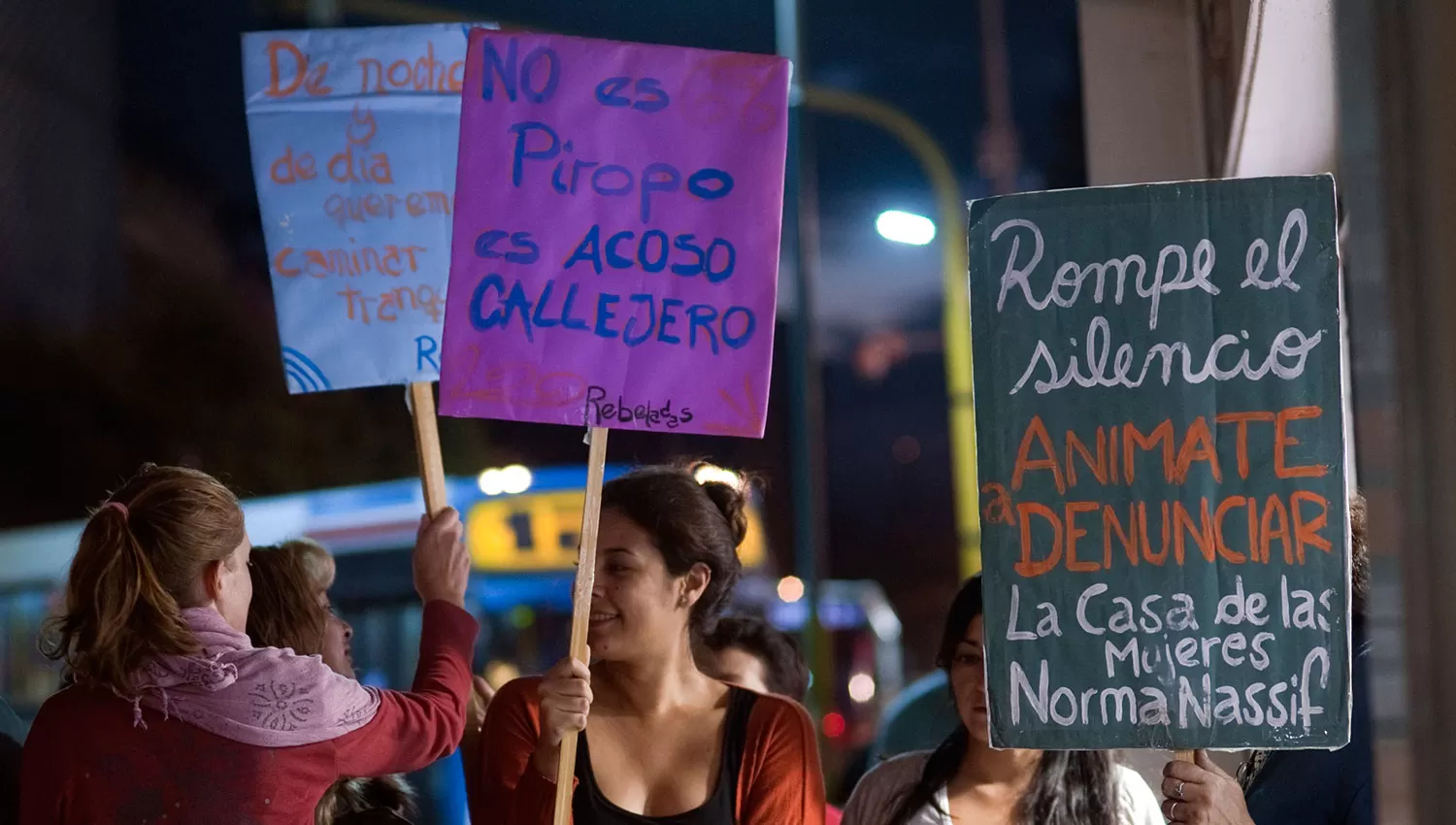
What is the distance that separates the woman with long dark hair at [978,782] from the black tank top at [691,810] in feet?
0.77

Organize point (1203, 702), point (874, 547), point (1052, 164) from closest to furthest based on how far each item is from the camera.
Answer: point (1203, 702) < point (1052, 164) < point (874, 547)

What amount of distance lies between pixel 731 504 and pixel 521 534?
8212 mm

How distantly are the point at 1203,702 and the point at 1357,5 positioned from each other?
859 mm

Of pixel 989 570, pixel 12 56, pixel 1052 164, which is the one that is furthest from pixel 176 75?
pixel 989 570

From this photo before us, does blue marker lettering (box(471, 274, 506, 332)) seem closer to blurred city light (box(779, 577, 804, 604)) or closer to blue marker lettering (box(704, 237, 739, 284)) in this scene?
blue marker lettering (box(704, 237, 739, 284))

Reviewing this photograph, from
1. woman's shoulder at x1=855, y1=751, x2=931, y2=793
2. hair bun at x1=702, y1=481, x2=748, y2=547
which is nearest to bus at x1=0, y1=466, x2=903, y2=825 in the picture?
hair bun at x1=702, y1=481, x2=748, y2=547

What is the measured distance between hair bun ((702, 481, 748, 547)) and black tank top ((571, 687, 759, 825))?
36 cm

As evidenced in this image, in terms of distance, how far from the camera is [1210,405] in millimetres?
1869

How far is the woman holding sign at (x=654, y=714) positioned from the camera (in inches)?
83.9

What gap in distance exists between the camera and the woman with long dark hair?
7.34 ft

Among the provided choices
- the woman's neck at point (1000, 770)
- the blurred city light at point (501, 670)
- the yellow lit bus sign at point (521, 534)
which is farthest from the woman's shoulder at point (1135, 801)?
the blurred city light at point (501, 670)

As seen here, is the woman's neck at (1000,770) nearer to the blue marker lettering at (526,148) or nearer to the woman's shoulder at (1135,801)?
the woman's shoulder at (1135,801)

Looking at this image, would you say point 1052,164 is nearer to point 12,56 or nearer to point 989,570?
point 989,570

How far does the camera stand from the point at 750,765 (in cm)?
218
